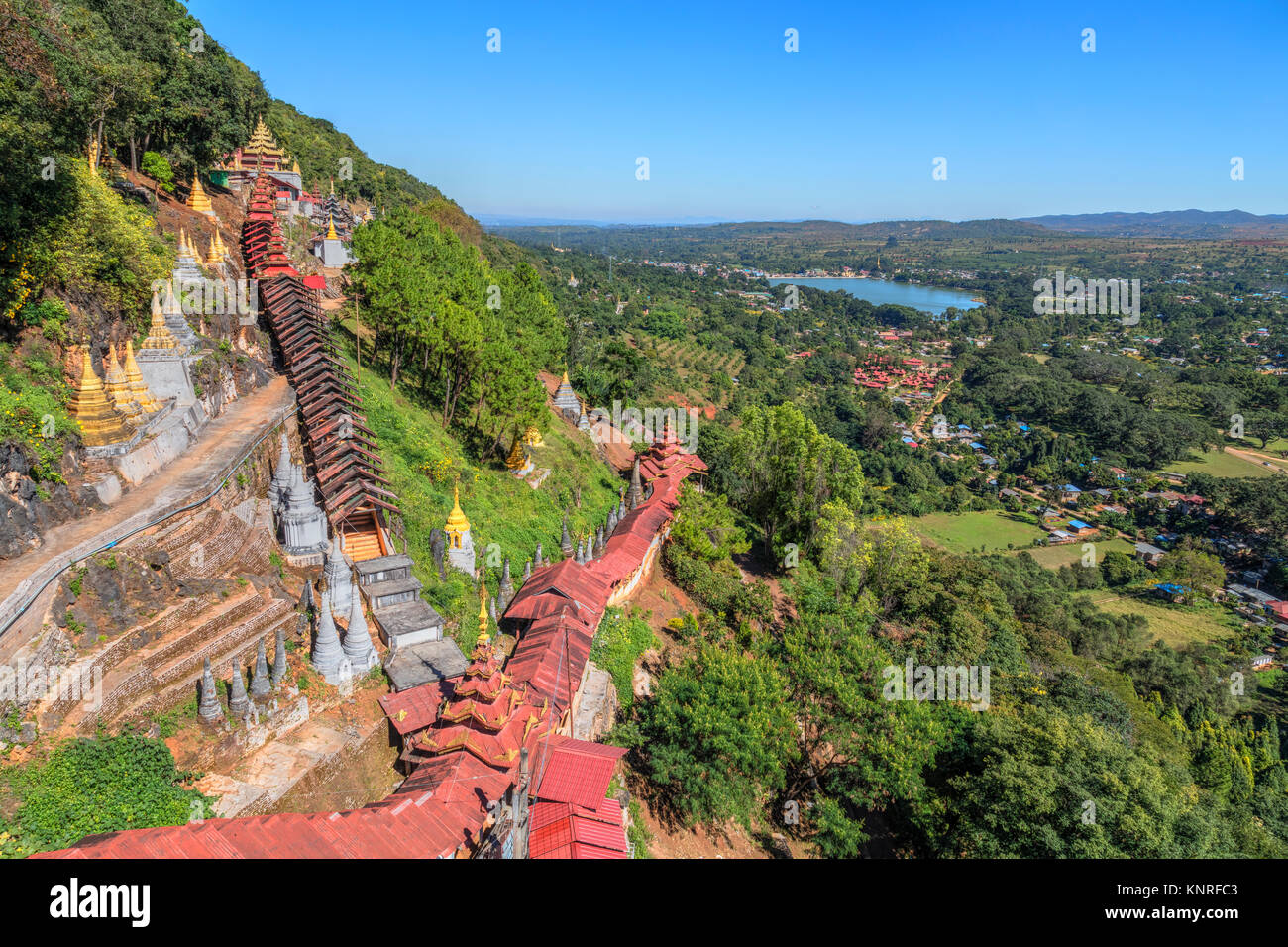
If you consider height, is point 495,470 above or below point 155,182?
below

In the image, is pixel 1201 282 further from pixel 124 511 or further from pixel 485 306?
pixel 124 511

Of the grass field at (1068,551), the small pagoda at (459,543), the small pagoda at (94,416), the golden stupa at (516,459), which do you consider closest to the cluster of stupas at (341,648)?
the small pagoda at (459,543)

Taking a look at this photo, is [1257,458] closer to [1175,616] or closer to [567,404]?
[1175,616]

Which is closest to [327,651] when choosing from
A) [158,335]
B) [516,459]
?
[158,335]

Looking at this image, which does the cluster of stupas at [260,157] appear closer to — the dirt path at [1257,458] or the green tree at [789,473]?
the green tree at [789,473]

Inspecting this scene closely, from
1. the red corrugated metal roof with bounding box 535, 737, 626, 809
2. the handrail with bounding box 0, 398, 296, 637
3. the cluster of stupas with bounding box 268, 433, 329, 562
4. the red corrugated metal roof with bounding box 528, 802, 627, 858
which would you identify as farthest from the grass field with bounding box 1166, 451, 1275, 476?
the handrail with bounding box 0, 398, 296, 637

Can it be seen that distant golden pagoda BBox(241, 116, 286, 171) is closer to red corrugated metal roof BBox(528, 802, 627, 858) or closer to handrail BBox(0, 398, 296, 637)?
handrail BBox(0, 398, 296, 637)
